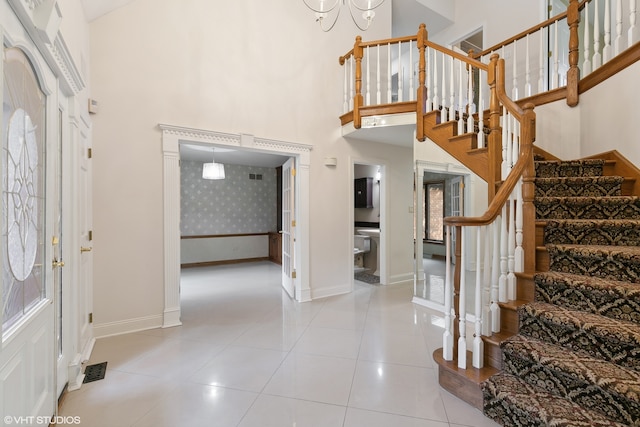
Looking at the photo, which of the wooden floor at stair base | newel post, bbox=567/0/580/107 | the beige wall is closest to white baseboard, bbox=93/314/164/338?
the beige wall

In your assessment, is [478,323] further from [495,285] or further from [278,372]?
[278,372]

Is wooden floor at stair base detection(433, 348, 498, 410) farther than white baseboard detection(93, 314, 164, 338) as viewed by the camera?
No

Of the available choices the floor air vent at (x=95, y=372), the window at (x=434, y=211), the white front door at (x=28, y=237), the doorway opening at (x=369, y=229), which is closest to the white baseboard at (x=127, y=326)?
the floor air vent at (x=95, y=372)

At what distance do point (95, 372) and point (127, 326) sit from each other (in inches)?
32.0

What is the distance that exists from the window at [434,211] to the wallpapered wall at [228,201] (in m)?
4.56

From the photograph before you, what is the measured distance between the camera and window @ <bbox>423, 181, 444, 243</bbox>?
3904 millimetres

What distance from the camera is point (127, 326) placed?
300 centimetres

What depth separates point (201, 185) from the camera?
22.8ft

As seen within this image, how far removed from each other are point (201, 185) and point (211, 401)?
5820 millimetres

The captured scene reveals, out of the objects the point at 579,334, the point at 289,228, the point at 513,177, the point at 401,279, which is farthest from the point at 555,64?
the point at 289,228

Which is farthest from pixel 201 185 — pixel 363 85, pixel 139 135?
pixel 363 85

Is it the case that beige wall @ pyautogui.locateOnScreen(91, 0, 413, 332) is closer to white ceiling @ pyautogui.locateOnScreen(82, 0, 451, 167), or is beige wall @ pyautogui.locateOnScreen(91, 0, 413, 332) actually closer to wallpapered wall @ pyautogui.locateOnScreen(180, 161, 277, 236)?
white ceiling @ pyautogui.locateOnScreen(82, 0, 451, 167)

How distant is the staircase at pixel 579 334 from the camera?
138cm

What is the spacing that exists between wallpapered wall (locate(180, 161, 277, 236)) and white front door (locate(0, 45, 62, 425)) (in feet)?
17.2
